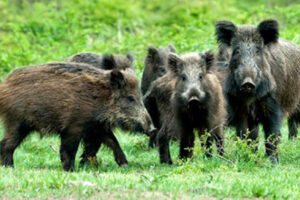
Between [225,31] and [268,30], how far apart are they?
25.6 inches

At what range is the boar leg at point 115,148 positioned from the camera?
41.9 feet

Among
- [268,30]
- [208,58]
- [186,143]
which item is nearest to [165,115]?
[186,143]

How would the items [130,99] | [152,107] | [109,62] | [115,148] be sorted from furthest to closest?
1. [152,107]
2. [109,62]
3. [115,148]
4. [130,99]

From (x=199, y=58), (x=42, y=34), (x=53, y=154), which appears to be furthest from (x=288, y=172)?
(x=42, y=34)

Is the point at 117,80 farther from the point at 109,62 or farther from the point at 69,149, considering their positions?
the point at 109,62

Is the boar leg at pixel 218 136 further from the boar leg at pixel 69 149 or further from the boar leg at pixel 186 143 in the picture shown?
the boar leg at pixel 69 149

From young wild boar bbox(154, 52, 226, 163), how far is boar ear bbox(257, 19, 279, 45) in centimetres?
83

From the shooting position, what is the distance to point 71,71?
40.7ft

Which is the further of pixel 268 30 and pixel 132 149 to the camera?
pixel 132 149

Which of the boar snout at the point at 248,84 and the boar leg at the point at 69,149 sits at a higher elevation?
the boar snout at the point at 248,84

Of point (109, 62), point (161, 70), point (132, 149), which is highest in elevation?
point (109, 62)

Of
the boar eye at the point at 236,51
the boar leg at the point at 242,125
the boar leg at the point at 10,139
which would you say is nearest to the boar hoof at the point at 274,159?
the boar leg at the point at 242,125

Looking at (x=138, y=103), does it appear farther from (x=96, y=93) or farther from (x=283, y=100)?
(x=283, y=100)

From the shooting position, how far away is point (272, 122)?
12.7 meters
